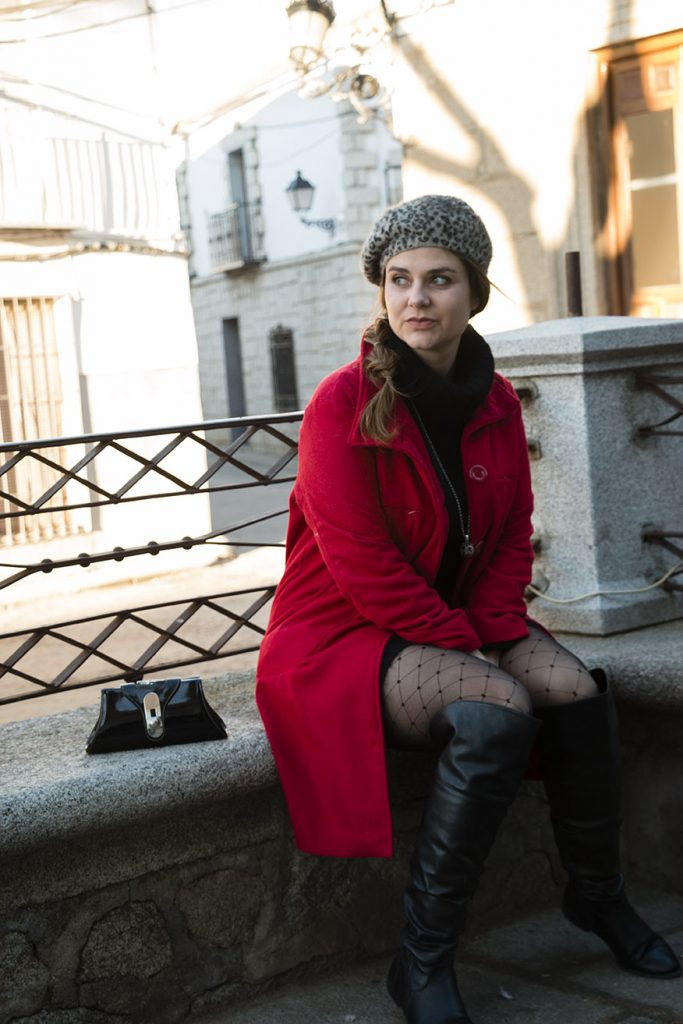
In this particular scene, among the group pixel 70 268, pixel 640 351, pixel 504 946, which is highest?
pixel 70 268

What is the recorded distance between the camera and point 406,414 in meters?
2.82

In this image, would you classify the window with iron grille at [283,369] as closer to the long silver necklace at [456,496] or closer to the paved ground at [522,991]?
the paved ground at [522,991]

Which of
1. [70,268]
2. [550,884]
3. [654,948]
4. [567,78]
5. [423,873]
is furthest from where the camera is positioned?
[70,268]

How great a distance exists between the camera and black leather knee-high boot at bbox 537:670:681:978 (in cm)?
272

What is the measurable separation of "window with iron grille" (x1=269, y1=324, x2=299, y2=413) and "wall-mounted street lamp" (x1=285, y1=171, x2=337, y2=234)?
6.88 feet

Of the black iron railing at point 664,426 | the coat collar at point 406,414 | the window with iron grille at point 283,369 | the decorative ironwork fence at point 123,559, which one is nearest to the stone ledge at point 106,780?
the decorative ironwork fence at point 123,559

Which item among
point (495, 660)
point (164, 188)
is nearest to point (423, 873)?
point (495, 660)

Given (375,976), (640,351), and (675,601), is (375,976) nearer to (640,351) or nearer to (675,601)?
(675,601)

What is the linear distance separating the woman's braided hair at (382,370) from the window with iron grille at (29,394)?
946 cm

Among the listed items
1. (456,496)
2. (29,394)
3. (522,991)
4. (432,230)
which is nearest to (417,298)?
(432,230)

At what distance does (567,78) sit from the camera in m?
7.19

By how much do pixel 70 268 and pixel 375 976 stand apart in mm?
10203

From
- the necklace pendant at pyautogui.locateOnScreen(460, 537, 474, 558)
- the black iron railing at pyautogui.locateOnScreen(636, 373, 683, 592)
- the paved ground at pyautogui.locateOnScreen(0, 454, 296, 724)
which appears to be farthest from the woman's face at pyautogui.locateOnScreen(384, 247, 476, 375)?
the paved ground at pyautogui.locateOnScreen(0, 454, 296, 724)

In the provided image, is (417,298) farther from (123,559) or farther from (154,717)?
(123,559)
